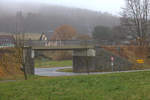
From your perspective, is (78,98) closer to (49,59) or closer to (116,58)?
(116,58)

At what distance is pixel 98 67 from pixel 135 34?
15.7 meters

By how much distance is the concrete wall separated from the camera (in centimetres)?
3353

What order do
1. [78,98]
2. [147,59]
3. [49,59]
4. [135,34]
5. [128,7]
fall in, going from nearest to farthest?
[78,98] → [147,59] → [128,7] → [135,34] → [49,59]

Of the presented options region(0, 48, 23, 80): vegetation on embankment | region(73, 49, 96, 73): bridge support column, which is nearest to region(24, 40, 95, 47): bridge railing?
region(73, 49, 96, 73): bridge support column

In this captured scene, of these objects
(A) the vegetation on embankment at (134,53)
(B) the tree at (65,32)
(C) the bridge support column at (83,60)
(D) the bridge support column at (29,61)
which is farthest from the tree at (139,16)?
(B) the tree at (65,32)

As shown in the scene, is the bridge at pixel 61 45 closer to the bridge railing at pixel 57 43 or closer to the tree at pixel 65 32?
the bridge railing at pixel 57 43

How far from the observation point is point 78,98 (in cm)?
702

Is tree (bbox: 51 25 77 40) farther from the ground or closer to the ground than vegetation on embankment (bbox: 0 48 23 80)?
farther from the ground

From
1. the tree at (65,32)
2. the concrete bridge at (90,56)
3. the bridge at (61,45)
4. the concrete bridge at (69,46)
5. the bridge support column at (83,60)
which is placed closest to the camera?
the bridge at (61,45)

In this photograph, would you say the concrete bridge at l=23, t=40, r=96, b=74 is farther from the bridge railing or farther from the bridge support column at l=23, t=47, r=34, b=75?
the bridge support column at l=23, t=47, r=34, b=75

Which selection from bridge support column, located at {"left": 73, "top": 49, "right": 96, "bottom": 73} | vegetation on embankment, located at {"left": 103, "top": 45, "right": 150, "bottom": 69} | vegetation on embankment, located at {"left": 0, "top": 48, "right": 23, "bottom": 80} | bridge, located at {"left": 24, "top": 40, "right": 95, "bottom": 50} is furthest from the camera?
vegetation on embankment, located at {"left": 103, "top": 45, "right": 150, "bottom": 69}

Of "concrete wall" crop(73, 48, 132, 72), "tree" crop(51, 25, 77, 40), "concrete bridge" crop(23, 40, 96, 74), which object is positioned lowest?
"concrete wall" crop(73, 48, 132, 72)

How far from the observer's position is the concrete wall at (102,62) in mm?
33531

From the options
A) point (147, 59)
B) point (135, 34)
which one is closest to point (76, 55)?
point (147, 59)
